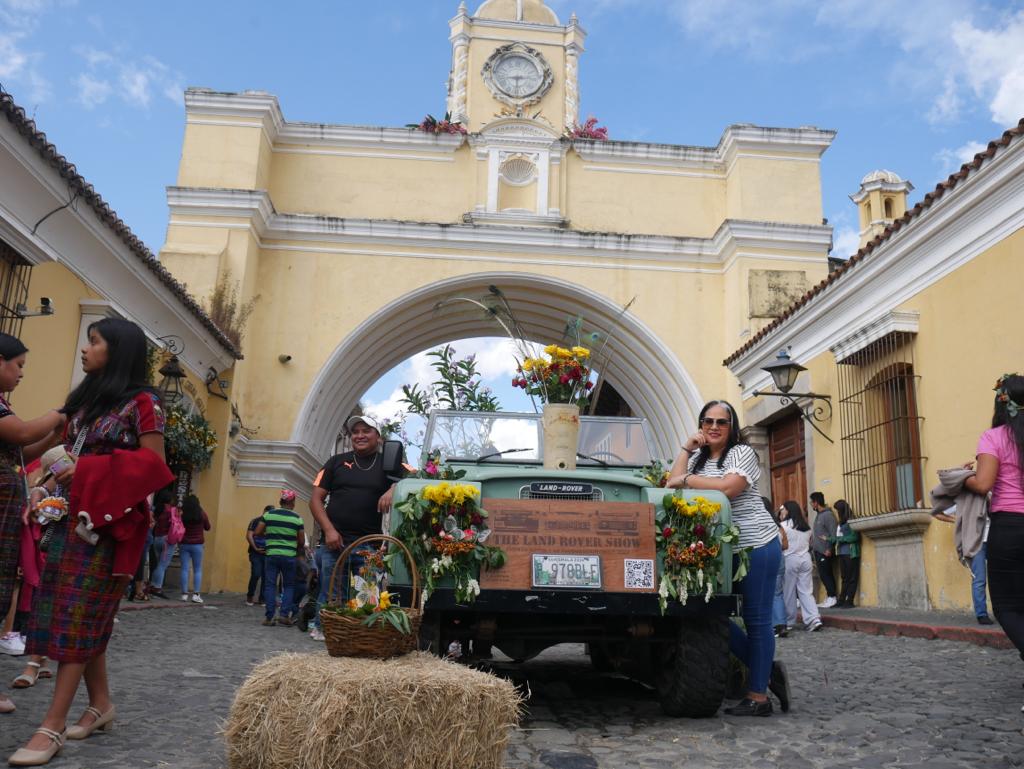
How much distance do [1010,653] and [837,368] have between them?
602 cm

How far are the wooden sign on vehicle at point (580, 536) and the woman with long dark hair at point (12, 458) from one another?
190cm

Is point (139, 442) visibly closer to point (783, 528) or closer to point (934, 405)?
point (783, 528)

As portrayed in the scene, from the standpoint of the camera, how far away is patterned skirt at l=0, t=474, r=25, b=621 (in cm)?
354

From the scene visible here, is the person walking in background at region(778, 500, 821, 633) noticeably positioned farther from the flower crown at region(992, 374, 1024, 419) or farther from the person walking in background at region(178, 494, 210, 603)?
the person walking in background at region(178, 494, 210, 603)

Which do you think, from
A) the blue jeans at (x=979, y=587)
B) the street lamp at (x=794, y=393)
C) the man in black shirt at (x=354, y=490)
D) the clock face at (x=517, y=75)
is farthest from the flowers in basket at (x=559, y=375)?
the clock face at (x=517, y=75)

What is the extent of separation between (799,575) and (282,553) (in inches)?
217

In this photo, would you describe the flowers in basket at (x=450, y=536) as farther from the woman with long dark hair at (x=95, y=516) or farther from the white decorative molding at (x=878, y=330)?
the white decorative molding at (x=878, y=330)

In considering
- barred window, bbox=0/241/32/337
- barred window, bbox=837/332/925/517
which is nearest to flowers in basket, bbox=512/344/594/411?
barred window, bbox=0/241/32/337

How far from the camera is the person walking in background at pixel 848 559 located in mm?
11227

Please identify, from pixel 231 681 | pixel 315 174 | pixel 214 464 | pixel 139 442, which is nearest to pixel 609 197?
pixel 315 174

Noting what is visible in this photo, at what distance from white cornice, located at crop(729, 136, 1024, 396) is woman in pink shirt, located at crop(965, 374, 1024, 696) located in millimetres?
4808

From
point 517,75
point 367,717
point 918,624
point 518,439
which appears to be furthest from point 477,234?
point 367,717

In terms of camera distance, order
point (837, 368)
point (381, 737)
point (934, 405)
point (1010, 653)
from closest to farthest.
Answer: point (381, 737)
point (1010, 653)
point (934, 405)
point (837, 368)

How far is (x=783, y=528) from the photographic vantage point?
392 inches
